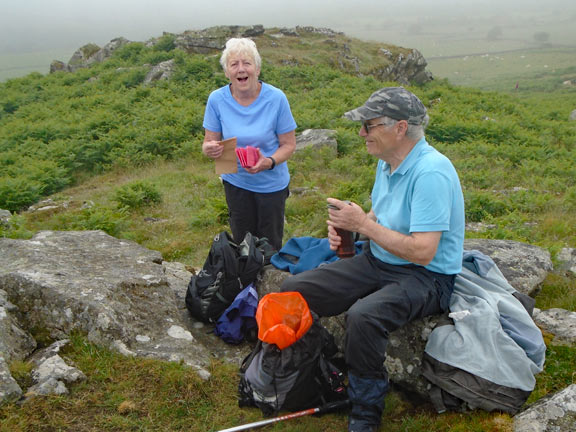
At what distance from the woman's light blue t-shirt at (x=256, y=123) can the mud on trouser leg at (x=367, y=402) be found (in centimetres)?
255

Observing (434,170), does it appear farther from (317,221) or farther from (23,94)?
(23,94)

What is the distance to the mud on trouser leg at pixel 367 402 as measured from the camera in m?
3.38

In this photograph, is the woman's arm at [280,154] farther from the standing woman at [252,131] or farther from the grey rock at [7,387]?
the grey rock at [7,387]

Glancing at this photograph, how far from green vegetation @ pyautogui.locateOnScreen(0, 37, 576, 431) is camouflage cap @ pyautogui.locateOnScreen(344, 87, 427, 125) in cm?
220

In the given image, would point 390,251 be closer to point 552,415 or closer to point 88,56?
point 552,415

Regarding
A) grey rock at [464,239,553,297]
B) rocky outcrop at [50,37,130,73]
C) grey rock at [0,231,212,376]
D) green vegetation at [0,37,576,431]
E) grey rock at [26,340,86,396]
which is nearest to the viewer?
grey rock at [26,340,86,396]

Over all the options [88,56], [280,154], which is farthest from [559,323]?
[88,56]

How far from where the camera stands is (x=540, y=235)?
7758 mm

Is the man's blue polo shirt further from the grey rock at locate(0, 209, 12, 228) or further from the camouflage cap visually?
the grey rock at locate(0, 209, 12, 228)

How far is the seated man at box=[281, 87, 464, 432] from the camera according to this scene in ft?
11.1

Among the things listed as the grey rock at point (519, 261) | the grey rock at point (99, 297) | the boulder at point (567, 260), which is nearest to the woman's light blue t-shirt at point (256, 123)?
the grey rock at point (99, 297)

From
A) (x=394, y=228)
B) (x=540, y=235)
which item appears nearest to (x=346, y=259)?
(x=394, y=228)

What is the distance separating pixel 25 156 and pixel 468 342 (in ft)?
47.1

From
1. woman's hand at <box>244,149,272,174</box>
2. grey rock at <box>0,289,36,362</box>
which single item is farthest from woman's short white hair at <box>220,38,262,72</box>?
grey rock at <box>0,289,36,362</box>
